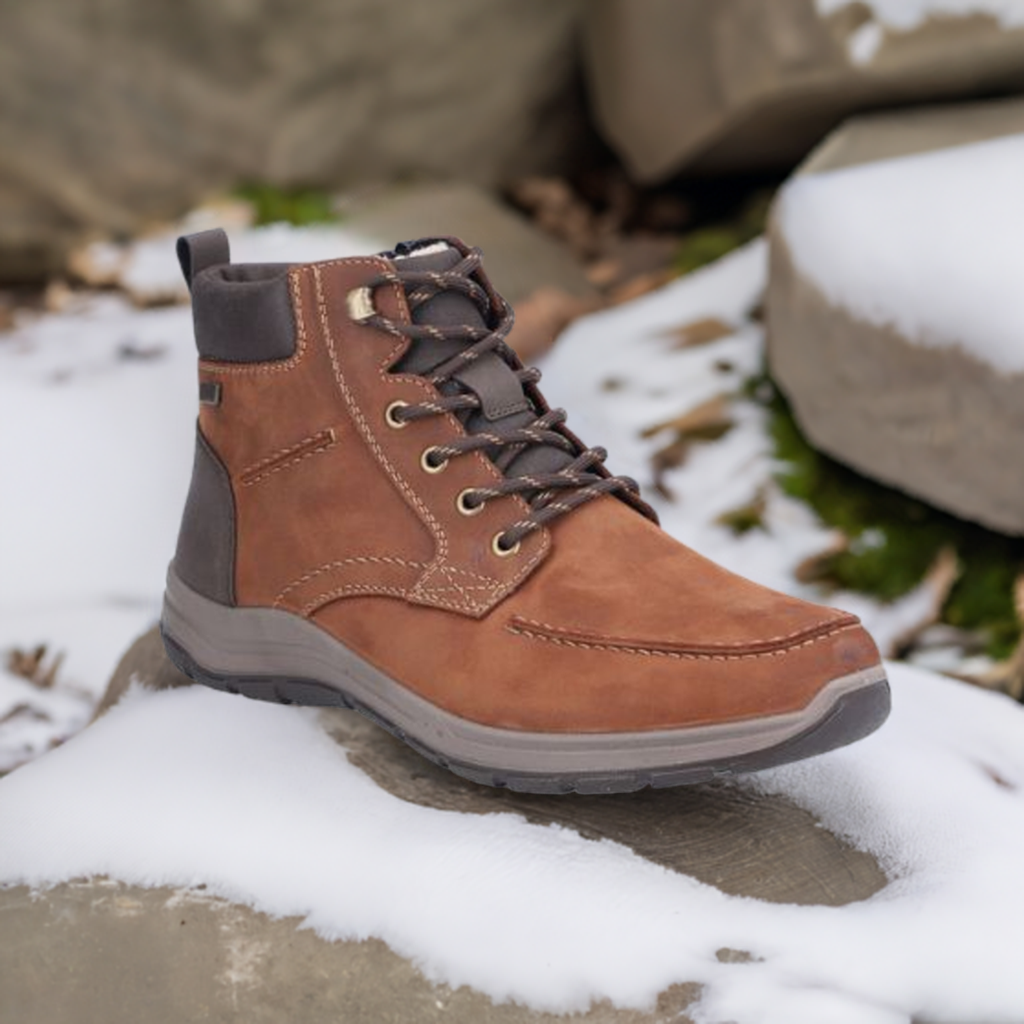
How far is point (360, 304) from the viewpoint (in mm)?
1390

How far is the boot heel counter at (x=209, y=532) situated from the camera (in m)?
1.49

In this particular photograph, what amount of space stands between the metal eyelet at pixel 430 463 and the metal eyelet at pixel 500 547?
0.30 ft

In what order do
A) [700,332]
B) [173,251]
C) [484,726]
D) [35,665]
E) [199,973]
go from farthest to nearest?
[173,251]
[700,332]
[35,665]
[484,726]
[199,973]

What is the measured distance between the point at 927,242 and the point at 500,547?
1.45m

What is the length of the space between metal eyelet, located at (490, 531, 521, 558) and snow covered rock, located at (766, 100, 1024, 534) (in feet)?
4.12

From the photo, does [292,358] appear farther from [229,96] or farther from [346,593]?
[229,96]

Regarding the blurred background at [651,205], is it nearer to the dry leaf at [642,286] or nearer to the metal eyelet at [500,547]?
the dry leaf at [642,286]

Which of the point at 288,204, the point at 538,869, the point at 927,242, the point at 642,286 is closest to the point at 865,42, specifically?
the point at 927,242

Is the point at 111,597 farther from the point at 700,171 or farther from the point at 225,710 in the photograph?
the point at 700,171

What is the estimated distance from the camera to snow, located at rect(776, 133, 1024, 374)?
90.8 inches

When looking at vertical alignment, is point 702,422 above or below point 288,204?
below

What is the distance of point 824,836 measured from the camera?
1.36 metres

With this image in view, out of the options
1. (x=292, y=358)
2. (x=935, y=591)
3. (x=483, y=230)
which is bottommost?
(x=935, y=591)

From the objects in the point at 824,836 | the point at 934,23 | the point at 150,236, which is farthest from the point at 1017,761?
the point at 150,236
